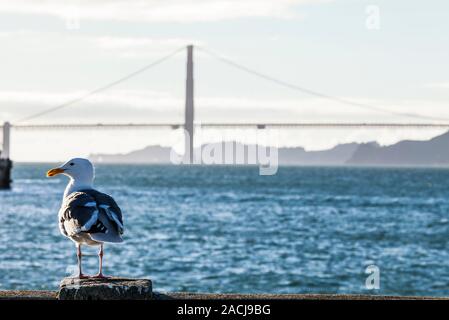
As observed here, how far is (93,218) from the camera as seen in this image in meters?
3.82

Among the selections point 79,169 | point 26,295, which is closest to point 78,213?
point 79,169

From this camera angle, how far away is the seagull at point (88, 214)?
384 cm

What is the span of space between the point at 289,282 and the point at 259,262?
369cm

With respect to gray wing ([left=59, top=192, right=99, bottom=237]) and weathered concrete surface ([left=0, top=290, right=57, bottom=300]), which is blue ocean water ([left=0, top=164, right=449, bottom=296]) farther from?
gray wing ([left=59, top=192, right=99, bottom=237])

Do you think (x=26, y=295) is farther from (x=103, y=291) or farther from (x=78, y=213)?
(x=78, y=213)

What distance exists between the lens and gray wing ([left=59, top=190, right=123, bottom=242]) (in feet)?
12.6

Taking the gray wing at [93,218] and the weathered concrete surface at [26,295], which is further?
the weathered concrete surface at [26,295]

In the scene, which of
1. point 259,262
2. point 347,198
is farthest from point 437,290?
point 347,198

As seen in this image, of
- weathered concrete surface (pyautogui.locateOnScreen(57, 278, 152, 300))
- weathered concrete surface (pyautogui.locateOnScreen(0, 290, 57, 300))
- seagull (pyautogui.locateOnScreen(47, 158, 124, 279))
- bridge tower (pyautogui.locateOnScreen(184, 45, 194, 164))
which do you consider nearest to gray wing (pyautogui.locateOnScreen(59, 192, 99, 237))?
seagull (pyautogui.locateOnScreen(47, 158, 124, 279))

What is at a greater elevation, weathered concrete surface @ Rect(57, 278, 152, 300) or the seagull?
the seagull

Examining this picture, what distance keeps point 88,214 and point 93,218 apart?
0.03 metres

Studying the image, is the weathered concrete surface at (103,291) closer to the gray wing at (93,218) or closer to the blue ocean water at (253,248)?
the gray wing at (93,218)

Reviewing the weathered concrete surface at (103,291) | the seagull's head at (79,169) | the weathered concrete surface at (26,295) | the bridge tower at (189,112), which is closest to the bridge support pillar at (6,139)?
the bridge tower at (189,112)
